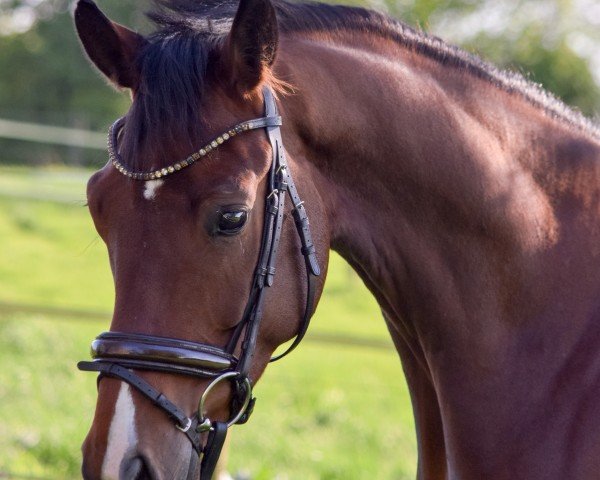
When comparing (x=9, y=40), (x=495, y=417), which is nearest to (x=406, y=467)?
(x=495, y=417)

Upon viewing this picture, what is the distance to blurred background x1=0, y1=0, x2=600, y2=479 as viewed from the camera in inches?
242

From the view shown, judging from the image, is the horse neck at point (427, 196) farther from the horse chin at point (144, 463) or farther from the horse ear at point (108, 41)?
the horse chin at point (144, 463)

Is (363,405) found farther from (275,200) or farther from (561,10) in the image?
(561,10)

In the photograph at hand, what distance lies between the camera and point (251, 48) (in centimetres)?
231

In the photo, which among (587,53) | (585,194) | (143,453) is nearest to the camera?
(143,453)

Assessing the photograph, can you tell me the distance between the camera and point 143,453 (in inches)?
80.7

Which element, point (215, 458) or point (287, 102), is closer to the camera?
point (215, 458)

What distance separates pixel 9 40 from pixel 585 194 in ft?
103

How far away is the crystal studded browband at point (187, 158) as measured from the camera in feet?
7.16

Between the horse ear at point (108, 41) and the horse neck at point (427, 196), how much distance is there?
434 millimetres

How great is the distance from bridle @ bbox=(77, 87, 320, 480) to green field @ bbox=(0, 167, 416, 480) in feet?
1.67

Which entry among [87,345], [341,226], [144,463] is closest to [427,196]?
[341,226]

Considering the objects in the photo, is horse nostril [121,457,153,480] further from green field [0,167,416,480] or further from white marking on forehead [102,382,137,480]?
green field [0,167,416,480]

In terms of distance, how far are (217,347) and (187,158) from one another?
18.9 inches
